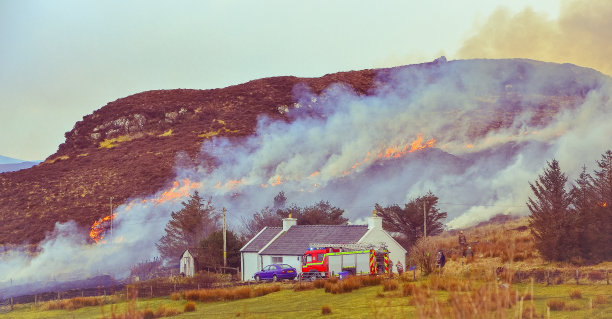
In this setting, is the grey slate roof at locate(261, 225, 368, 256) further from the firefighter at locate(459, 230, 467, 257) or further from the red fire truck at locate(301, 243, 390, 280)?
the firefighter at locate(459, 230, 467, 257)

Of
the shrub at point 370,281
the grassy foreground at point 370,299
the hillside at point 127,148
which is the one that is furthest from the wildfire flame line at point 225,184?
the shrub at point 370,281

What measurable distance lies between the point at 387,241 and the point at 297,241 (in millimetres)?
8339

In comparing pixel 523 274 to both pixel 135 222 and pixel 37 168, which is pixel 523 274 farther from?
pixel 37 168

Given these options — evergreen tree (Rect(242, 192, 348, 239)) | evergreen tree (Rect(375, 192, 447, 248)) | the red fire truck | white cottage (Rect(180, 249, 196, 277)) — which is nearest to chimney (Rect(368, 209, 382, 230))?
the red fire truck

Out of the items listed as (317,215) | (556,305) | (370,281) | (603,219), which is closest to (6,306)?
(370,281)

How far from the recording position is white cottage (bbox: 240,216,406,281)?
53562 mm

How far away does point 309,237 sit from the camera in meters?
57.0

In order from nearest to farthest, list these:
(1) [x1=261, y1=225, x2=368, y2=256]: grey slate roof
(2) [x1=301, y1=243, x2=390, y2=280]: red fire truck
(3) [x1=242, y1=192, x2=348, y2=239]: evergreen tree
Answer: (2) [x1=301, y1=243, x2=390, y2=280]: red fire truck → (1) [x1=261, y1=225, x2=368, y2=256]: grey slate roof → (3) [x1=242, y1=192, x2=348, y2=239]: evergreen tree

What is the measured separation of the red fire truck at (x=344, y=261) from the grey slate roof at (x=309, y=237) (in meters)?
A: 3.00

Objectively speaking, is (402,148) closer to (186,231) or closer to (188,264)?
(186,231)

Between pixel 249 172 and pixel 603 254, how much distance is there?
269 feet

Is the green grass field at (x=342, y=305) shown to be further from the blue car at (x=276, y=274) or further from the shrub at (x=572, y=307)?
the blue car at (x=276, y=274)

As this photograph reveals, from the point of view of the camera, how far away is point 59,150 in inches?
5989

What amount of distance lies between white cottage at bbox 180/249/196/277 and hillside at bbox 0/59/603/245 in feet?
126
